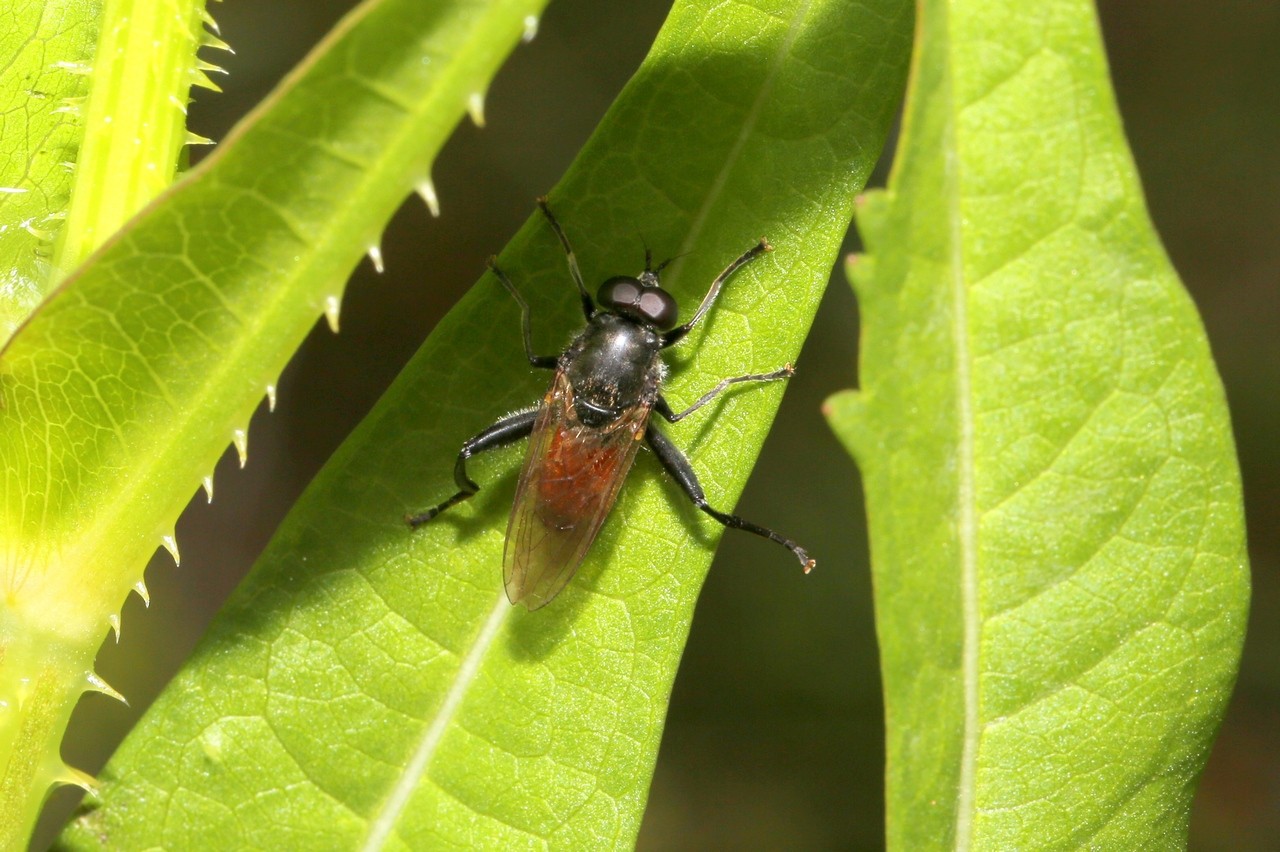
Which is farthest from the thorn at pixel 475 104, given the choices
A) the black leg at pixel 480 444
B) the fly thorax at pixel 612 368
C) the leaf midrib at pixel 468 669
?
the fly thorax at pixel 612 368

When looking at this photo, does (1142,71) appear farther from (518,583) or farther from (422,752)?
(422,752)

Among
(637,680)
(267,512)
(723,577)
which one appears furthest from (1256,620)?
(267,512)

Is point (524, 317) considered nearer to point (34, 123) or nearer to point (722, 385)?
point (722, 385)

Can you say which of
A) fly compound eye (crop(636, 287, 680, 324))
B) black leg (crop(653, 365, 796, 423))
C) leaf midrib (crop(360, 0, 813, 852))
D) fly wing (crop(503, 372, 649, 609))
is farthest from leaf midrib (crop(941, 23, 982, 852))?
fly compound eye (crop(636, 287, 680, 324))

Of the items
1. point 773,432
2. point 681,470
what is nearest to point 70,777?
point 681,470

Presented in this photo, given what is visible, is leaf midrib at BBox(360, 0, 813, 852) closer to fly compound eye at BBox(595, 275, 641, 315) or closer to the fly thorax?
fly compound eye at BBox(595, 275, 641, 315)

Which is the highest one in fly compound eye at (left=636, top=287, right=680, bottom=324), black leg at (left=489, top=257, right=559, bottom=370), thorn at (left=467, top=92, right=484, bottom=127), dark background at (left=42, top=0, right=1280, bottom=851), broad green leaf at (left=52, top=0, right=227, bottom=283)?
thorn at (left=467, top=92, right=484, bottom=127)
